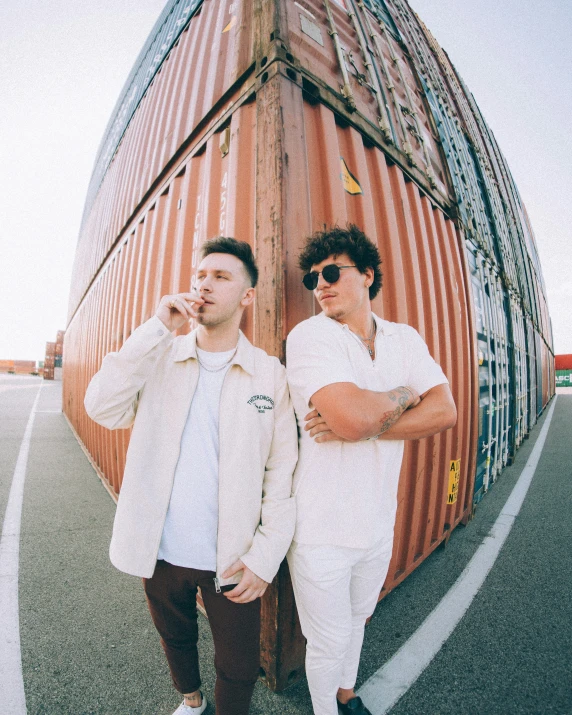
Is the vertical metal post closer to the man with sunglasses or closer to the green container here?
the man with sunglasses

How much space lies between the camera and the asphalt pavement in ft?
4.89

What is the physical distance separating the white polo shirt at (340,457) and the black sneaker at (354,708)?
774 millimetres

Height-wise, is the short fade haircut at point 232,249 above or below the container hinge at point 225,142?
below

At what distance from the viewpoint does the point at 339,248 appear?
147 cm

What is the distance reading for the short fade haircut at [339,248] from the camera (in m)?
1.48

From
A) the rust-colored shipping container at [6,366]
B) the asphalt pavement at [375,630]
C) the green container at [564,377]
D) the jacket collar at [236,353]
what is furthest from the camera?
the rust-colored shipping container at [6,366]

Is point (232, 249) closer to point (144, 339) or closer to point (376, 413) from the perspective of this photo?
point (144, 339)

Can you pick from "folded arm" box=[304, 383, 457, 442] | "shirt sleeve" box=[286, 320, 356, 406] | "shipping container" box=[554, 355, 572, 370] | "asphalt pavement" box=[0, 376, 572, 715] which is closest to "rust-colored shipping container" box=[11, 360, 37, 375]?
"asphalt pavement" box=[0, 376, 572, 715]

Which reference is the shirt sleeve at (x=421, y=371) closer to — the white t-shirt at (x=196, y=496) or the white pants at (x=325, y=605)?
the white pants at (x=325, y=605)

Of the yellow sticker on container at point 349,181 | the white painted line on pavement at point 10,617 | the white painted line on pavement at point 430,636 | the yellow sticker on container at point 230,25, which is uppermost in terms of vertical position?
the yellow sticker on container at point 230,25

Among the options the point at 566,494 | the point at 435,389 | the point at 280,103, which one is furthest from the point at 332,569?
the point at 566,494

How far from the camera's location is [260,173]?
178 centimetres

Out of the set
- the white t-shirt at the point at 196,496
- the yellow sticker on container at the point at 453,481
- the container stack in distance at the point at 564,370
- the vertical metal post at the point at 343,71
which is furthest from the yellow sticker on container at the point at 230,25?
the container stack in distance at the point at 564,370

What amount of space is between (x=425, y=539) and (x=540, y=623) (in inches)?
30.5
